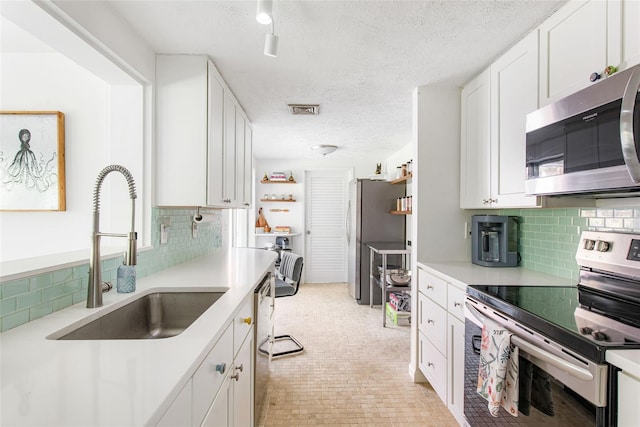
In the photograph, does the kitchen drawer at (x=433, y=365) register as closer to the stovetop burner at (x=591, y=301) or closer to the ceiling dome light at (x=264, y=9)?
the stovetop burner at (x=591, y=301)

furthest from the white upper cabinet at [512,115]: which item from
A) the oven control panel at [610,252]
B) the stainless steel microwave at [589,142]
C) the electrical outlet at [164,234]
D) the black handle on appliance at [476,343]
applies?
the electrical outlet at [164,234]

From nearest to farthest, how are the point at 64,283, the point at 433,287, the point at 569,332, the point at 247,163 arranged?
1. the point at 569,332
2. the point at 64,283
3. the point at 433,287
4. the point at 247,163

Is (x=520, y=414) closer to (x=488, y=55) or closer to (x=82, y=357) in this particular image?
(x=82, y=357)

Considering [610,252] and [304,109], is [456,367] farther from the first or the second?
[304,109]

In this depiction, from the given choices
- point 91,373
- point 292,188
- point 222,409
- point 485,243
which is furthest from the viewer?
point 292,188

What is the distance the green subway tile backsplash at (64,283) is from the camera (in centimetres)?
99

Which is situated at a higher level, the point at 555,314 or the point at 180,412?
the point at 555,314

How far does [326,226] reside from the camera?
5473 mm

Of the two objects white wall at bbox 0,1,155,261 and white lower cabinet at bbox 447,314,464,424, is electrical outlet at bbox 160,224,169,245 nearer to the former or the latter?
white wall at bbox 0,1,155,261

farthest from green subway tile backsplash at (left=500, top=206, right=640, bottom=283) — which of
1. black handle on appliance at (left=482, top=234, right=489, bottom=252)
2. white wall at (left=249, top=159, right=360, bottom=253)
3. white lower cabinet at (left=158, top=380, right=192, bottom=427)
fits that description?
white wall at (left=249, top=159, right=360, bottom=253)

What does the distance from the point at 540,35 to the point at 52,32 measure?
2250 millimetres

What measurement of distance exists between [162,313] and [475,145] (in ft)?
7.07

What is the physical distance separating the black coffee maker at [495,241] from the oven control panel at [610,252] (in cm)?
49

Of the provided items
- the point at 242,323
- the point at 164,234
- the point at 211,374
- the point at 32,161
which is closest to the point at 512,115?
the point at 242,323
